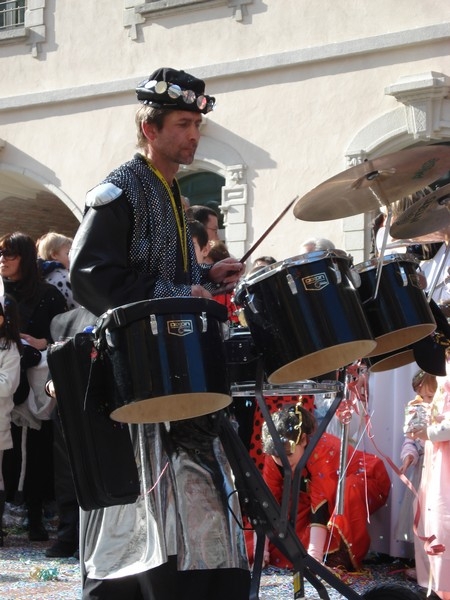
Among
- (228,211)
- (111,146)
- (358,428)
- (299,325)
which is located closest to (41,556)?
(358,428)

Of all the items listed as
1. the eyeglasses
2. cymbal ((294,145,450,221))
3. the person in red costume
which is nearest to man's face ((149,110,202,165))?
cymbal ((294,145,450,221))

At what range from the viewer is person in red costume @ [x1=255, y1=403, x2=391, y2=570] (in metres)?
5.49

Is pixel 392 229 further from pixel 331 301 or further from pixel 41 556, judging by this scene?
pixel 41 556

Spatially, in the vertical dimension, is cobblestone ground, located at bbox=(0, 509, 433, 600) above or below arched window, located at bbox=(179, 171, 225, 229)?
below

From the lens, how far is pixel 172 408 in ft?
10.6

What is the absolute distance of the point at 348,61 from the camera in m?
11.7

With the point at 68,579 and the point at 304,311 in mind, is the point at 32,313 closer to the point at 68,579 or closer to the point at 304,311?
the point at 68,579

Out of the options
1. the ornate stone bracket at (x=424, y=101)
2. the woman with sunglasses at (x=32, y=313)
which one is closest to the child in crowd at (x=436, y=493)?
the woman with sunglasses at (x=32, y=313)

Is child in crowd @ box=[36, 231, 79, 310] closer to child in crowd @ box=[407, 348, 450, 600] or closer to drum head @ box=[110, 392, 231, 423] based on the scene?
child in crowd @ box=[407, 348, 450, 600]

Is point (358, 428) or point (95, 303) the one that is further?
point (358, 428)

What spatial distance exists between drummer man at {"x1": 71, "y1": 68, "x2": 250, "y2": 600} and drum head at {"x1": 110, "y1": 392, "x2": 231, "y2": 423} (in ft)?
0.51

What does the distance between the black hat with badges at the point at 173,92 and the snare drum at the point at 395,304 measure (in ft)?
2.51

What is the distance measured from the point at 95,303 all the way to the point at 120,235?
0.74 feet

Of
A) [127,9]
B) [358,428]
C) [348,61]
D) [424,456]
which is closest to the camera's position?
[424,456]
